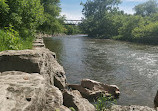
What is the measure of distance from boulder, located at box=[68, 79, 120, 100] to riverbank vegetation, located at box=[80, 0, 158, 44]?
24.2 meters

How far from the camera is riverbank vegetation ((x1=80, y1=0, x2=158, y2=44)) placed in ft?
97.6

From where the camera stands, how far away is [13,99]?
6.33ft

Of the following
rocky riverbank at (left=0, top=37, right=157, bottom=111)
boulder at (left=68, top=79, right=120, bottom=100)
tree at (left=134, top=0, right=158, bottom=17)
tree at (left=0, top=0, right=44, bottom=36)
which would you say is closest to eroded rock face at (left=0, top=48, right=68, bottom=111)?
rocky riverbank at (left=0, top=37, right=157, bottom=111)

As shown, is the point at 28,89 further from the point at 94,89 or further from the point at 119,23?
the point at 119,23

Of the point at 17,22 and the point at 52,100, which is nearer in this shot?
the point at 52,100

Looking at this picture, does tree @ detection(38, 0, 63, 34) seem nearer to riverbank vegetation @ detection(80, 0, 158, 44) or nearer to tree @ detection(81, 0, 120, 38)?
riverbank vegetation @ detection(80, 0, 158, 44)

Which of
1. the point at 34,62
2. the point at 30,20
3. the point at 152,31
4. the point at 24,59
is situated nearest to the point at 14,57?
the point at 24,59

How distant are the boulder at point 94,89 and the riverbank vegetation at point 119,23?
79.5ft

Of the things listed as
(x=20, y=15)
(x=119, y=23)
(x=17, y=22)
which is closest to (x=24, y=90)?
(x=17, y=22)

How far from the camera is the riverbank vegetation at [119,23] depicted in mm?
29750

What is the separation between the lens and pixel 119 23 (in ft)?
147

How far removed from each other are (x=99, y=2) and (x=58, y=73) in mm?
56924

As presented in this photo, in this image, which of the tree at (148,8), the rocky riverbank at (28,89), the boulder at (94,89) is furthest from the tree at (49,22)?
the tree at (148,8)

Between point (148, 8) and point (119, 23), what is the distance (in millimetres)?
31910
